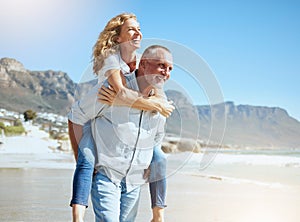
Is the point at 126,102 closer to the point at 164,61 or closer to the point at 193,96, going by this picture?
the point at 164,61

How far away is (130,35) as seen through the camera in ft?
5.87

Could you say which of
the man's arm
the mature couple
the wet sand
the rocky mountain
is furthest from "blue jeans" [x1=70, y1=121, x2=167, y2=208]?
the rocky mountain

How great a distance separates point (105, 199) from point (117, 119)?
12.1 inches

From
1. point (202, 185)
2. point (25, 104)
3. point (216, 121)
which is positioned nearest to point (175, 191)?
point (202, 185)

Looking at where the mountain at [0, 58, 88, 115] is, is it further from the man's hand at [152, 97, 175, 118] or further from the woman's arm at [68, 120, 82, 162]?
the man's hand at [152, 97, 175, 118]

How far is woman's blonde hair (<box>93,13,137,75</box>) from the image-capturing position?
1.77 meters

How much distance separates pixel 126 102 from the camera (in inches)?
65.1

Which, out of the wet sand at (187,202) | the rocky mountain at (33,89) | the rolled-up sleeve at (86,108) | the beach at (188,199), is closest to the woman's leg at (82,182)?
the rolled-up sleeve at (86,108)

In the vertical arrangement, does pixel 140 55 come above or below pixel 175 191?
above

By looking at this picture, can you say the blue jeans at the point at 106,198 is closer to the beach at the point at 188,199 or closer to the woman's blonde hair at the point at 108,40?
the beach at the point at 188,199

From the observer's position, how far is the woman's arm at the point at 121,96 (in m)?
1.64

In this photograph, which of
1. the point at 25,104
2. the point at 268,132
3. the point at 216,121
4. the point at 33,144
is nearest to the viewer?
the point at 216,121

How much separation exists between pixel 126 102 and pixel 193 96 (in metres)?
0.33

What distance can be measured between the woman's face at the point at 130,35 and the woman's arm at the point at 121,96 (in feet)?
0.52
